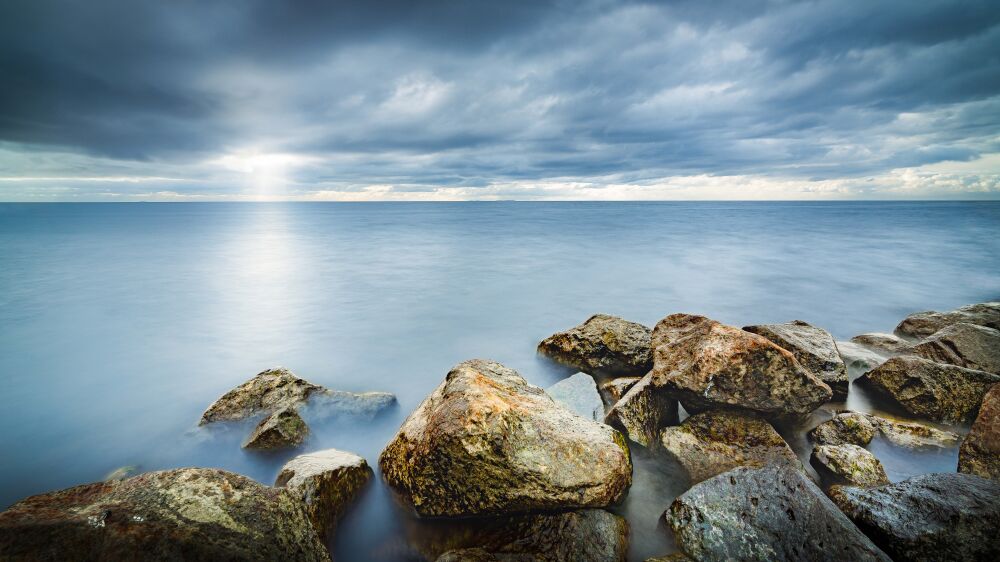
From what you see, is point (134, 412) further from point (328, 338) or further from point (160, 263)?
point (160, 263)

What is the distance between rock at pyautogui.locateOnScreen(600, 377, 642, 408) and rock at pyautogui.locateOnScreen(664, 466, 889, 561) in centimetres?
265

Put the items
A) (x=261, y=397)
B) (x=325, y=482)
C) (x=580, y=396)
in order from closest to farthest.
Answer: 1. (x=325, y=482)
2. (x=580, y=396)
3. (x=261, y=397)

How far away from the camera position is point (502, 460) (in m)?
3.87

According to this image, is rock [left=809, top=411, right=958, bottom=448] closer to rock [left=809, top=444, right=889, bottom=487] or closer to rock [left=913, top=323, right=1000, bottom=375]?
rock [left=809, top=444, right=889, bottom=487]

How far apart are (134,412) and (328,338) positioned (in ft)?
14.8

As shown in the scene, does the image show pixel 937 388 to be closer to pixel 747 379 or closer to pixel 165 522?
pixel 747 379

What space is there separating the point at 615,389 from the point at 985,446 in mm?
4045

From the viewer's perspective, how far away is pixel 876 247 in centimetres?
3191

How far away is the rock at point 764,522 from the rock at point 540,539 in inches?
25.9

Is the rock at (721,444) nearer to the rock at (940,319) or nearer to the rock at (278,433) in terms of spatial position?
the rock at (278,433)

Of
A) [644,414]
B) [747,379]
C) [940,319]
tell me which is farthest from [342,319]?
[940,319]

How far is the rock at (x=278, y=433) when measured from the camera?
5.80 meters

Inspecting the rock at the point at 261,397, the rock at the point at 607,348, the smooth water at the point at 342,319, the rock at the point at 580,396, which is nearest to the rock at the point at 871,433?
the smooth water at the point at 342,319

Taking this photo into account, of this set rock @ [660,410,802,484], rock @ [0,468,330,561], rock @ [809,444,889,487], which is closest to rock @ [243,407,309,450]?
rock @ [0,468,330,561]
